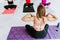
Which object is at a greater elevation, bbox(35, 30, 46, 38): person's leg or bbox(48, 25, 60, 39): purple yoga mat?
bbox(35, 30, 46, 38): person's leg

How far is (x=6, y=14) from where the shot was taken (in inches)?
48.8

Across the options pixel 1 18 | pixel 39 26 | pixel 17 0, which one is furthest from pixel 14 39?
pixel 17 0

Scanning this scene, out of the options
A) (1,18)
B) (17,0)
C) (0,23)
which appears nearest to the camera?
(0,23)

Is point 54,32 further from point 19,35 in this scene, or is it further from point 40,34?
point 19,35

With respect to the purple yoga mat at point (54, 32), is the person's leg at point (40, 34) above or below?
above

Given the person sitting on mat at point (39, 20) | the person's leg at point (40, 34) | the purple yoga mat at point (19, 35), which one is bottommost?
the purple yoga mat at point (19, 35)

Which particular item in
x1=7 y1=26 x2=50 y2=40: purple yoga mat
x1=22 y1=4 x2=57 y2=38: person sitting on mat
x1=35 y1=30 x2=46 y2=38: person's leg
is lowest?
x1=7 y1=26 x2=50 y2=40: purple yoga mat

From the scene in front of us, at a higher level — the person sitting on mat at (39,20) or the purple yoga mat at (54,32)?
the person sitting on mat at (39,20)

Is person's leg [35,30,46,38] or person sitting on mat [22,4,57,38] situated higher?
person sitting on mat [22,4,57,38]

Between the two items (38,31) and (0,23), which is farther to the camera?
(0,23)

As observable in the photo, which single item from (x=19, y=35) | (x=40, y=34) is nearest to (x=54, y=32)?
(x=40, y=34)

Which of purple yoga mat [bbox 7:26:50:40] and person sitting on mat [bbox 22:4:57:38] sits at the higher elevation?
person sitting on mat [bbox 22:4:57:38]

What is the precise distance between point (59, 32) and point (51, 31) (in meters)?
0.05

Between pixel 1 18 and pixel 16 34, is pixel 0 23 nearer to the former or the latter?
pixel 1 18
